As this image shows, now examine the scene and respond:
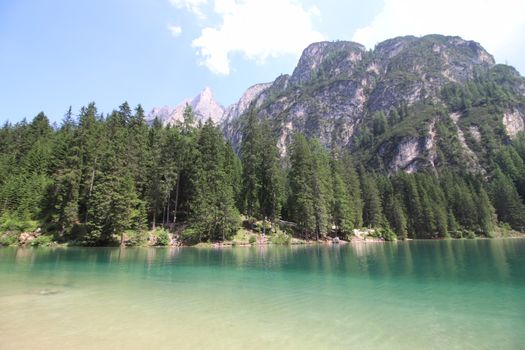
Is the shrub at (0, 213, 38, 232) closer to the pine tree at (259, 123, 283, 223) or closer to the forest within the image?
the forest

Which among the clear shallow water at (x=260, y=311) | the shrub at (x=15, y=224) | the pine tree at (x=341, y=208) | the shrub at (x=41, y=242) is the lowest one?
the clear shallow water at (x=260, y=311)

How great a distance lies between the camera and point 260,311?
12500 mm

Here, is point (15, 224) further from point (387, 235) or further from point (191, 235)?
point (387, 235)

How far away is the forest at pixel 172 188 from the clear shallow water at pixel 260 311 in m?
31.7

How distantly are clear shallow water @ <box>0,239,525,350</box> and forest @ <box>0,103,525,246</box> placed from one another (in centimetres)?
3166

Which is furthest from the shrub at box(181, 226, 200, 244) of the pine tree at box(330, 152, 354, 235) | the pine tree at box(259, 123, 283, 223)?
the pine tree at box(330, 152, 354, 235)

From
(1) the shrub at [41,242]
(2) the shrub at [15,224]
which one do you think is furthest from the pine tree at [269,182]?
(2) the shrub at [15,224]

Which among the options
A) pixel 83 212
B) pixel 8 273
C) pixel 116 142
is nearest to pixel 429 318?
pixel 8 273

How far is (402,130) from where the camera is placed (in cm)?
17312

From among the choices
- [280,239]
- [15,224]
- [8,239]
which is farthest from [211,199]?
[15,224]

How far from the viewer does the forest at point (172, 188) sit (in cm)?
5181

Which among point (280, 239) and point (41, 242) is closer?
point (41, 242)

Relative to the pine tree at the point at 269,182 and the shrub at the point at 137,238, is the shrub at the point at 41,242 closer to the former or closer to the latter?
the shrub at the point at 137,238

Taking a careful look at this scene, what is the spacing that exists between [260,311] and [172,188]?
48781mm
